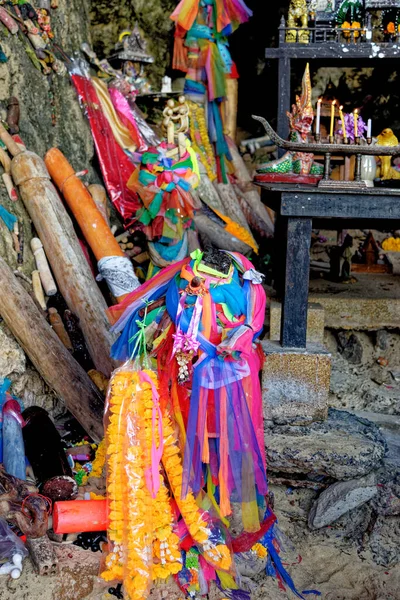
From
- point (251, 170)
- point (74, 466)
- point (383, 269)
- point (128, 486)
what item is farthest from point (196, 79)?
point (128, 486)

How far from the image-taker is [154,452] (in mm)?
4328

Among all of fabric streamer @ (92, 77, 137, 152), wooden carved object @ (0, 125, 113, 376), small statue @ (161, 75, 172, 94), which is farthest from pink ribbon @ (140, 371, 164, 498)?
small statue @ (161, 75, 172, 94)

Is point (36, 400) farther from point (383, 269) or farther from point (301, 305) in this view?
point (383, 269)

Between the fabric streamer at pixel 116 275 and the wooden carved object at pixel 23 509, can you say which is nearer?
the wooden carved object at pixel 23 509

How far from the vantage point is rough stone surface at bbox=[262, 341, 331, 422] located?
16.9ft

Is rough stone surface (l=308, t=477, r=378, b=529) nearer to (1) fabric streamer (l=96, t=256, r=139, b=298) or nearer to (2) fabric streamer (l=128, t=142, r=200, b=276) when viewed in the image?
(1) fabric streamer (l=96, t=256, r=139, b=298)

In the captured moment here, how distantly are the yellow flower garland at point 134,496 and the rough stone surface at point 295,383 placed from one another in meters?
1.17

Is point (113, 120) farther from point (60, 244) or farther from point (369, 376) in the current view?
point (369, 376)

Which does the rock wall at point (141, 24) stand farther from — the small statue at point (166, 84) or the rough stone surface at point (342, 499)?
the rough stone surface at point (342, 499)

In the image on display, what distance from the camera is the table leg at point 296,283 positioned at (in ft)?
16.7

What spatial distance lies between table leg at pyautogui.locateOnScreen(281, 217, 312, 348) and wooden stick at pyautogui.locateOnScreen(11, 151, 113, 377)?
212 cm

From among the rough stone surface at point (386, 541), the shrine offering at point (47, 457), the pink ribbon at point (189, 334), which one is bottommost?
the rough stone surface at point (386, 541)

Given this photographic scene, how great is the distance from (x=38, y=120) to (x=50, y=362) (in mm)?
3422

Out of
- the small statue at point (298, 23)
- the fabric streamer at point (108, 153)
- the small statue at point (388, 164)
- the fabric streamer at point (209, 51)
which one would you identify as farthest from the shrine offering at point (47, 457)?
the fabric streamer at point (209, 51)
